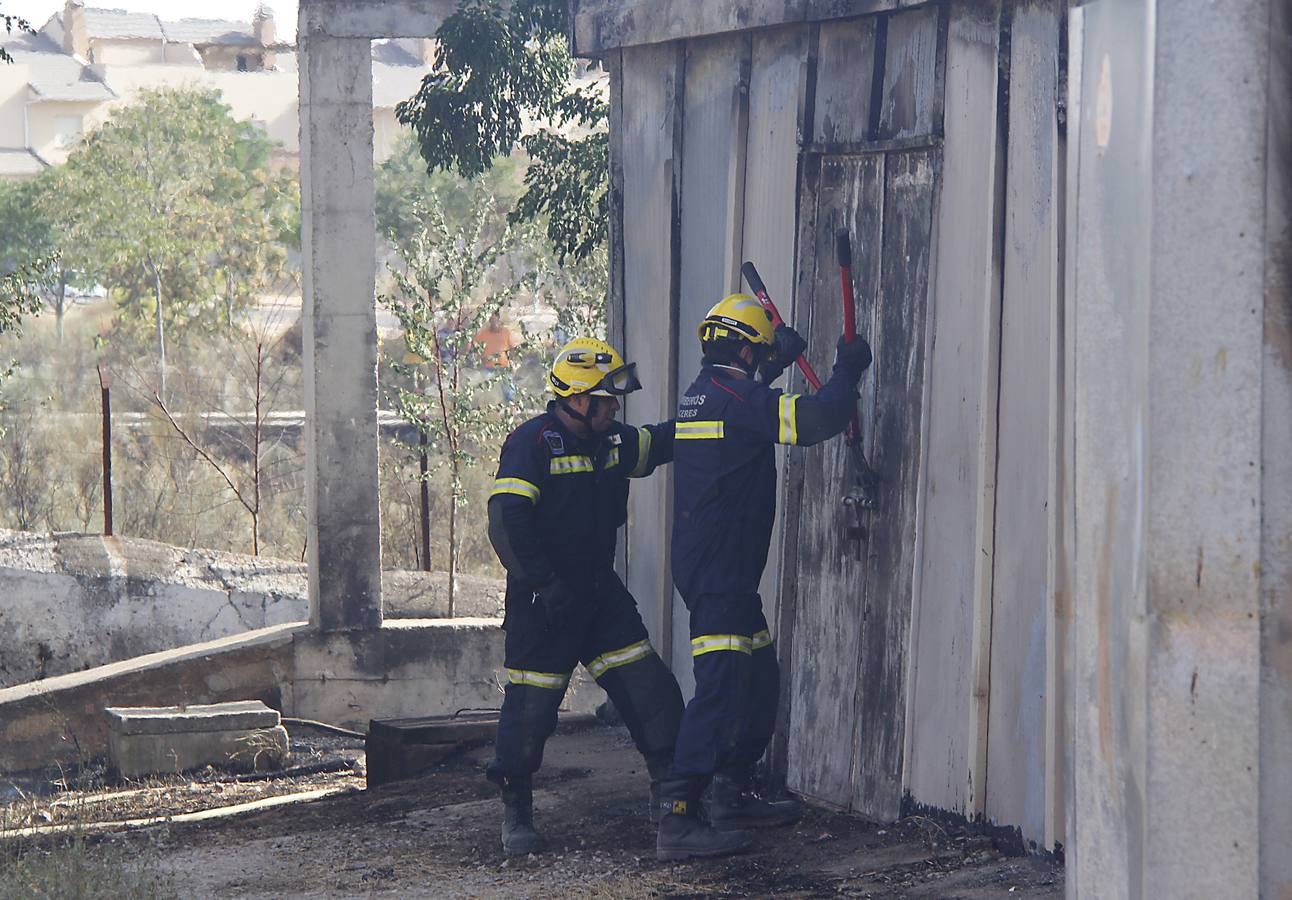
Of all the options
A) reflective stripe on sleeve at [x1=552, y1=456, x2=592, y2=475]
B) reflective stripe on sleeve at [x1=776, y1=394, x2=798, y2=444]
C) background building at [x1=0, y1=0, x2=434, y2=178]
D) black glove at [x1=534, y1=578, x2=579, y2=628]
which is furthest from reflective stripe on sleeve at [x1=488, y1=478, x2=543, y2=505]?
background building at [x1=0, y1=0, x2=434, y2=178]

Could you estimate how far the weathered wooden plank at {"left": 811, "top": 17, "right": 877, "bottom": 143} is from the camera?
231 inches

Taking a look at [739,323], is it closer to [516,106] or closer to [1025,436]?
A: [1025,436]

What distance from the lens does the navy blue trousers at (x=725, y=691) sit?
18.4 feet

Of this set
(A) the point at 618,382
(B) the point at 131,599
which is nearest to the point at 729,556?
(A) the point at 618,382

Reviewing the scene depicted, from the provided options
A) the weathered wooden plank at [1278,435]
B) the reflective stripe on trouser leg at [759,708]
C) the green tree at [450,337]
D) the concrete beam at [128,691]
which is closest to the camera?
the weathered wooden plank at [1278,435]

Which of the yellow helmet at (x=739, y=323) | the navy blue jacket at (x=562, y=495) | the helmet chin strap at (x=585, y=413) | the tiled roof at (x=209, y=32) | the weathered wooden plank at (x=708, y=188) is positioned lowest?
the navy blue jacket at (x=562, y=495)

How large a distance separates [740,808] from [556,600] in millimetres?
992

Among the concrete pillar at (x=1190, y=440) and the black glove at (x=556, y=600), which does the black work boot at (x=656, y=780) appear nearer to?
the black glove at (x=556, y=600)

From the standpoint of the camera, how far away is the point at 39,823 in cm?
768

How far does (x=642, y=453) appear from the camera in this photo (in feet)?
20.1

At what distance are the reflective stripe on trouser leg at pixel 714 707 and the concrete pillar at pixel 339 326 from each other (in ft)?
20.6

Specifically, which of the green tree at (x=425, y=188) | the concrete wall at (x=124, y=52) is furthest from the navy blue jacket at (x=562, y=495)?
the concrete wall at (x=124, y=52)

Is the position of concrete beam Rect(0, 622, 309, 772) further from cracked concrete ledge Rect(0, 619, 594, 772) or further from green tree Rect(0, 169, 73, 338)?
green tree Rect(0, 169, 73, 338)

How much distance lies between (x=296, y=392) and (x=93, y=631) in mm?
23224
